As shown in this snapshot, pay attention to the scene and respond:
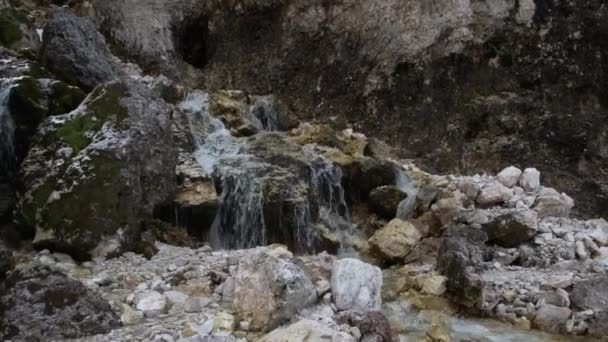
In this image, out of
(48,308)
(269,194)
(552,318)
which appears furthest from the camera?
(269,194)

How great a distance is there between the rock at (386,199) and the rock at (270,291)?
5.03 meters

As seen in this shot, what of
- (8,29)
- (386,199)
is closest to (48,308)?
(386,199)

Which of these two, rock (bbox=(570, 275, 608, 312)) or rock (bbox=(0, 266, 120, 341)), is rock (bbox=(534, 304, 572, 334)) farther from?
rock (bbox=(0, 266, 120, 341))

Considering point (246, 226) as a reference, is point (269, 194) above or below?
above

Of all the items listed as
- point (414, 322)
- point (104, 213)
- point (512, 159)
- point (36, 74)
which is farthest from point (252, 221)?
point (512, 159)

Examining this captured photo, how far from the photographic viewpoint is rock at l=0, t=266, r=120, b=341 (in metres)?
5.43

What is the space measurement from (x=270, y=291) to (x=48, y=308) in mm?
2131

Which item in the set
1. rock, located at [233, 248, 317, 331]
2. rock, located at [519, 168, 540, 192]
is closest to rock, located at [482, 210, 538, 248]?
rock, located at [519, 168, 540, 192]

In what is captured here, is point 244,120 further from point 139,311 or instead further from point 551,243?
point 139,311

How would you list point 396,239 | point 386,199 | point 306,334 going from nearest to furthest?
point 306,334 < point 396,239 < point 386,199

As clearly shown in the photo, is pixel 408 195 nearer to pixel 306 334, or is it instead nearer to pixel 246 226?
pixel 246 226

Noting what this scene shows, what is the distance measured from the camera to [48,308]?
560 cm

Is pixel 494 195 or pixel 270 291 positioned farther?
pixel 494 195

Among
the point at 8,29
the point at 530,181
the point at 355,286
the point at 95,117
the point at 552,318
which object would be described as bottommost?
the point at 552,318
